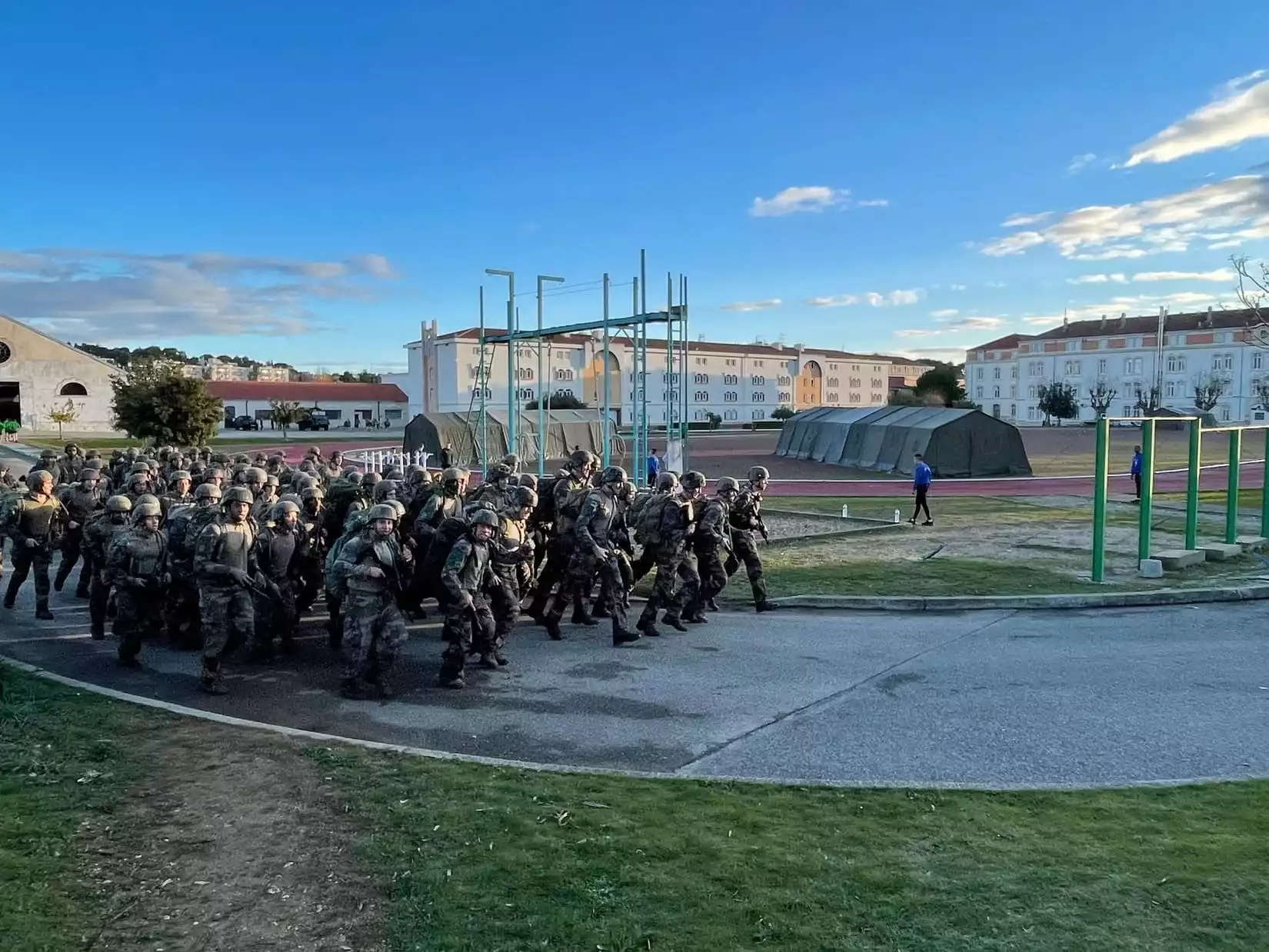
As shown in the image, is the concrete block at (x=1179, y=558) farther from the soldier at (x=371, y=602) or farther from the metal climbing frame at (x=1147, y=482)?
the soldier at (x=371, y=602)

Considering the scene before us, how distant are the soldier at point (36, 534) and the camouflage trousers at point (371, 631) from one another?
564 cm

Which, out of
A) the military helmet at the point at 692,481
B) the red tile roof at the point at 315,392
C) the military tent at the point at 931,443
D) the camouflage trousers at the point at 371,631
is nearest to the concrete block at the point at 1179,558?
the military helmet at the point at 692,481

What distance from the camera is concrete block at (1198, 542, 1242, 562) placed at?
1470cm

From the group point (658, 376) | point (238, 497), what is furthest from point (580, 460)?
point (658, 376)

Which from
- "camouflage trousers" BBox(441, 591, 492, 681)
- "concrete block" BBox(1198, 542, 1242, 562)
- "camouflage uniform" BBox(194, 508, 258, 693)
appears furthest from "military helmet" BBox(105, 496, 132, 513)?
"concrete block" BBox(1198, 542, 1242, 562)

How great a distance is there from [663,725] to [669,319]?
14594 millimetres

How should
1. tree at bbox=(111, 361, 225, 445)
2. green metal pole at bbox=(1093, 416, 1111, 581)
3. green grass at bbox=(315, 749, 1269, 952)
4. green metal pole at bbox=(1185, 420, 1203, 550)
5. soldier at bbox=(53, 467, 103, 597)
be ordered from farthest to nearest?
tree at bbox=(111, 361, 225, 445) → green metal pole at bbox=(1185, 420, 1203, 550) → green metal pole at bbox=(1093, 416, 1111, 581) → soldier at bbox=(53, 467, 103, 597) → green grass at bbox=(315, 749, 1269, 952)

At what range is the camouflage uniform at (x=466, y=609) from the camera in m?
8.50

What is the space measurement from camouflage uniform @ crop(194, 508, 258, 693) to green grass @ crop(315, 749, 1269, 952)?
2.90m

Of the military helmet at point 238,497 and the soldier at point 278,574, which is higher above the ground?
the military helmet at point 238,497

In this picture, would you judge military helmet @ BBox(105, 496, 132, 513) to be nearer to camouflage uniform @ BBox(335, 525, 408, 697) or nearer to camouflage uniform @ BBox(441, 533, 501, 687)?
camouflage uniform @ BBox(335, 525, 408, 697)

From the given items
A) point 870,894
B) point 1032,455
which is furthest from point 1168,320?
point 870,894

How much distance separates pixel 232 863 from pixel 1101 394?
9288 centimetres

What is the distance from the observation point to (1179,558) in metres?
14.0
